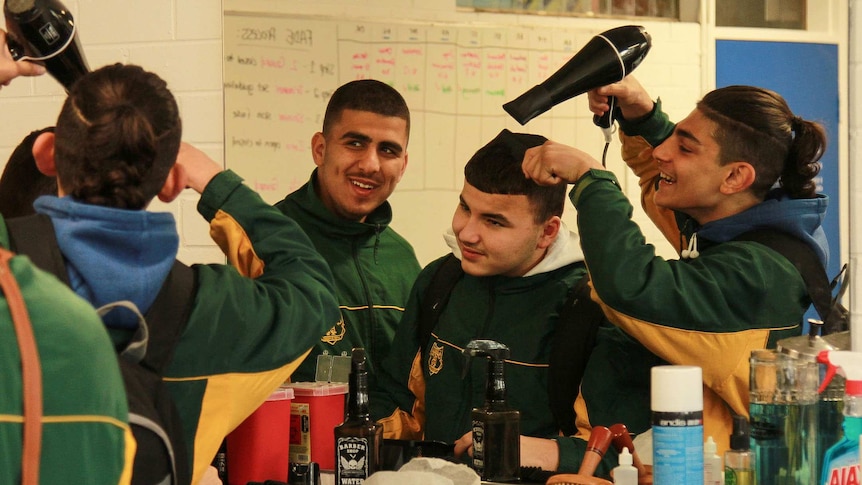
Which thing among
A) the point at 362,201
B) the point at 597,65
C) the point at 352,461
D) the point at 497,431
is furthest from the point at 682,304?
the point at 362,201

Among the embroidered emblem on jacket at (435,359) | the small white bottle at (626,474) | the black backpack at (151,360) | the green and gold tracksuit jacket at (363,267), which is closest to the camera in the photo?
the black backpack at (151,360)

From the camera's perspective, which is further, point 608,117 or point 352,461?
point 608,117

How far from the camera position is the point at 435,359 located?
1.91 metres

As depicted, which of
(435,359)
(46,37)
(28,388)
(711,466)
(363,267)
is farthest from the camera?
(363,267)

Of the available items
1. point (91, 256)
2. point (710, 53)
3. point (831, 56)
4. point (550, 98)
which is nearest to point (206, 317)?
point (91, 256)

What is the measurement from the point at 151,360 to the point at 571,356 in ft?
2.45

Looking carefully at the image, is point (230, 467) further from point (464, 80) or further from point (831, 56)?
point (831, 56)

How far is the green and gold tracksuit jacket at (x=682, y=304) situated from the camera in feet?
5.44

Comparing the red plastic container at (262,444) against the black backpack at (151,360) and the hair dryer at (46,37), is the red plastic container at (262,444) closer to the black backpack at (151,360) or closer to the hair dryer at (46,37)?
the black backpack at (151,360)

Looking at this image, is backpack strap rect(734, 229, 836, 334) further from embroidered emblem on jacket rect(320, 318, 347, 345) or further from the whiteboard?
embroidered emblem on jacket rect(320, 318, 347, 345)

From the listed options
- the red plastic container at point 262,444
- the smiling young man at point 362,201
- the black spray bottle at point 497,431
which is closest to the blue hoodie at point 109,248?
the red plastic container at point 262,444

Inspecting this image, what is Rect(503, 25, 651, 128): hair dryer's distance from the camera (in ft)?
6.07

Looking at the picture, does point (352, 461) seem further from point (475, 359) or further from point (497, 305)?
point (497, 305)

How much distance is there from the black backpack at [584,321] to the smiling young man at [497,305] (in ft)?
0.09
